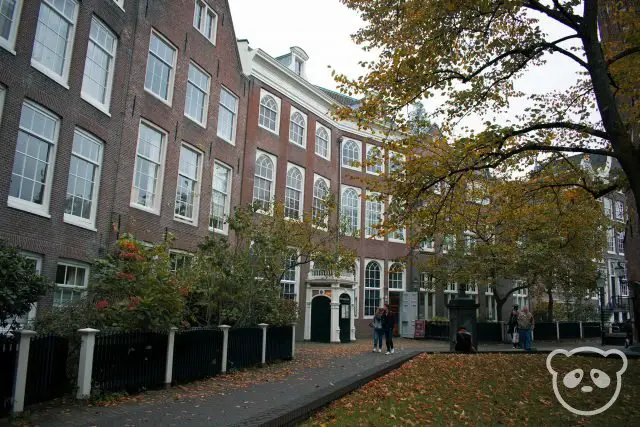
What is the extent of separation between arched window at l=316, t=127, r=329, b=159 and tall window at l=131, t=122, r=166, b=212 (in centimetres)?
1262

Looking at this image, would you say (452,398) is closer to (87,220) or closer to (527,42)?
(527,42)

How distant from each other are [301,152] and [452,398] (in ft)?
64.7

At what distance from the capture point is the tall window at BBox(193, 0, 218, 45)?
2018cm

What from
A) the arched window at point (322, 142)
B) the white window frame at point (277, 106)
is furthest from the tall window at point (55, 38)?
the arched window at point (322, 142)

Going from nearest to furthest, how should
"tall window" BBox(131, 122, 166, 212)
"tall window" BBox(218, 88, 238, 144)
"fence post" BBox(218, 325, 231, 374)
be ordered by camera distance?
"fence post" BBox(218, 325, 231, 374) → "tall window" BBox(131, 122, 166, 212) → "tall window" BBox(218, 88, 238, 144)

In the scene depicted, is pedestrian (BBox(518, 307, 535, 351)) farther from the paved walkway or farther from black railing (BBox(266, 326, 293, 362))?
black railing (BBox(266, 326, 293, 362))

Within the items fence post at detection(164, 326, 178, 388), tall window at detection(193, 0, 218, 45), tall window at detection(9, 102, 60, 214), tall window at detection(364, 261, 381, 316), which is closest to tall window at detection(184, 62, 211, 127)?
tall window at detection(193, 0, 218, 45)

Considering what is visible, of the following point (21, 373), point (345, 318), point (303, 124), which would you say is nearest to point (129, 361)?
point (21, 373)

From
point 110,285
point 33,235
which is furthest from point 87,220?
point 110,285

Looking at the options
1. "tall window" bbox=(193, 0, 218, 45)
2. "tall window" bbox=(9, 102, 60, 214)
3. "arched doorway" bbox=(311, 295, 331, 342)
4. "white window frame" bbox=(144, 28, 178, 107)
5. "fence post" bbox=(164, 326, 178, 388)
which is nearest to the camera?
"fence post" bbox=(164, 326, 178, 388)

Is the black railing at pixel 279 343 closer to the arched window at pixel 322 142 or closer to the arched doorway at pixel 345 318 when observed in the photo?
the arched doorway at pixel 345 318

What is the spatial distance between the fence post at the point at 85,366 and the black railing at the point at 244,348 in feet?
15.3

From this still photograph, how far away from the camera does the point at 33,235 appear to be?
1223 centimetres

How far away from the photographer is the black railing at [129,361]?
8.91 m
